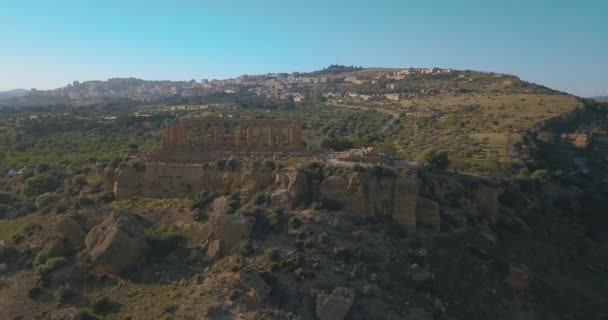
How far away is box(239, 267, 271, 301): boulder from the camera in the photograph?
2430 cm

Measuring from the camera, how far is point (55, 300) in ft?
89.0

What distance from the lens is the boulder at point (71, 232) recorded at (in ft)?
105

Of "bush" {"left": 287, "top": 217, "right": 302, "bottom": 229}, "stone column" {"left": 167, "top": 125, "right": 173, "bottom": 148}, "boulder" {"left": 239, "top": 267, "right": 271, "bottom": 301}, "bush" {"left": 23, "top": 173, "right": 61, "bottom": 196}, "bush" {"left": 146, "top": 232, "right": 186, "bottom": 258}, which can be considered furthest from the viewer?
"bush" {"left": 23, "top": 173, "right": 61, "bottom": 196}

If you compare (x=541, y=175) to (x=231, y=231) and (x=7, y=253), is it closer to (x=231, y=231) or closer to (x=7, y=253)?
(x=231, y=231)

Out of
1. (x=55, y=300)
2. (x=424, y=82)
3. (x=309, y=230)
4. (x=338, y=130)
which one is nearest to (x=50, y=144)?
(x=338, y=130)

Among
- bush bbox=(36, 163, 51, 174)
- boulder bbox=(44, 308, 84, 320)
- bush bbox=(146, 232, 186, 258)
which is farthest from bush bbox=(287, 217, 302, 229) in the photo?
bush bbox=(36, 163, 51, 174)

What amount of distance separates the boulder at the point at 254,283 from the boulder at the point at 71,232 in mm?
12215

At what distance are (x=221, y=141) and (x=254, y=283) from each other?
19046 mm

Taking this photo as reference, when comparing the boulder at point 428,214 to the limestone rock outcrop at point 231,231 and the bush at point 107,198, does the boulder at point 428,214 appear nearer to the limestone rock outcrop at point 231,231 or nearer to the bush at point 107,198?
the limestone rock outcrop at point 231,231

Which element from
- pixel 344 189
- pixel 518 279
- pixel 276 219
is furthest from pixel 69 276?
pixel 518 279

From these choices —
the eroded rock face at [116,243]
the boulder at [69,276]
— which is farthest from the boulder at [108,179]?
the boulder at [69,276]

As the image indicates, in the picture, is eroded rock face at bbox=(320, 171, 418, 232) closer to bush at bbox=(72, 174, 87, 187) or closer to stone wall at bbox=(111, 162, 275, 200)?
stone wall at bbox=(111, 162, 275, 200)

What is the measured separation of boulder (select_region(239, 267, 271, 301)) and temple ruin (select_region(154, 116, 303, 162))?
49.0 ft

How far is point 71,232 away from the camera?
32438mm
